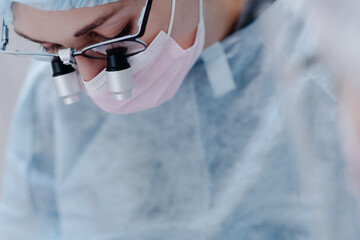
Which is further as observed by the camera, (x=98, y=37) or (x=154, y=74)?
(x=154, y=74)

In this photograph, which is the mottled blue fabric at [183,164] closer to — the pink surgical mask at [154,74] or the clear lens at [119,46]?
the pink surgical mask at [154,74]

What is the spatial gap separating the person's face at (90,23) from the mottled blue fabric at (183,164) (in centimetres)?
27

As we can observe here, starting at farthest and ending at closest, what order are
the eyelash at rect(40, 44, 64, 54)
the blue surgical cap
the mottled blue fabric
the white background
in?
the white background → the mottled blue fabric → the eyelash at rect(40, 44, 64, 54) → the blue surgical cap

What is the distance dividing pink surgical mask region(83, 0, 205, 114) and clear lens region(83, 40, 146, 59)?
0.01 m

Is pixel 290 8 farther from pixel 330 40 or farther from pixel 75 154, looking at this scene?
pixel 75 154

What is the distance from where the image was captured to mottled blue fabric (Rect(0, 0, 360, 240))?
985 mm

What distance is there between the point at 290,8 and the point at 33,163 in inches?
33.1

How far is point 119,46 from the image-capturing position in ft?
2.32

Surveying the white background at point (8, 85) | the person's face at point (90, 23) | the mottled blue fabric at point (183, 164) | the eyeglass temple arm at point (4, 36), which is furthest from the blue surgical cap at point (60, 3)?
the white background at point (8, 85)

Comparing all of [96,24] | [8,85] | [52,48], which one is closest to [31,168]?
[8,85]

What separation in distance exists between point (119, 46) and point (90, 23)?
0.07 meters

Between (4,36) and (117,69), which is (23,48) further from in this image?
(117,69)

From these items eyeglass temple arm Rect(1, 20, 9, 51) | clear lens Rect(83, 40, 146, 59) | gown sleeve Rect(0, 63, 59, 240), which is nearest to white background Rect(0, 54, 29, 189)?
gown sleeve Rect(0, 63, 59, 240)

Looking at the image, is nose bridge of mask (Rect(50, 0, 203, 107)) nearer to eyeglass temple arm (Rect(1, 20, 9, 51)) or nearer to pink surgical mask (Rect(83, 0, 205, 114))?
pink surgical mask (Rect(83, 0, 205, 114))
